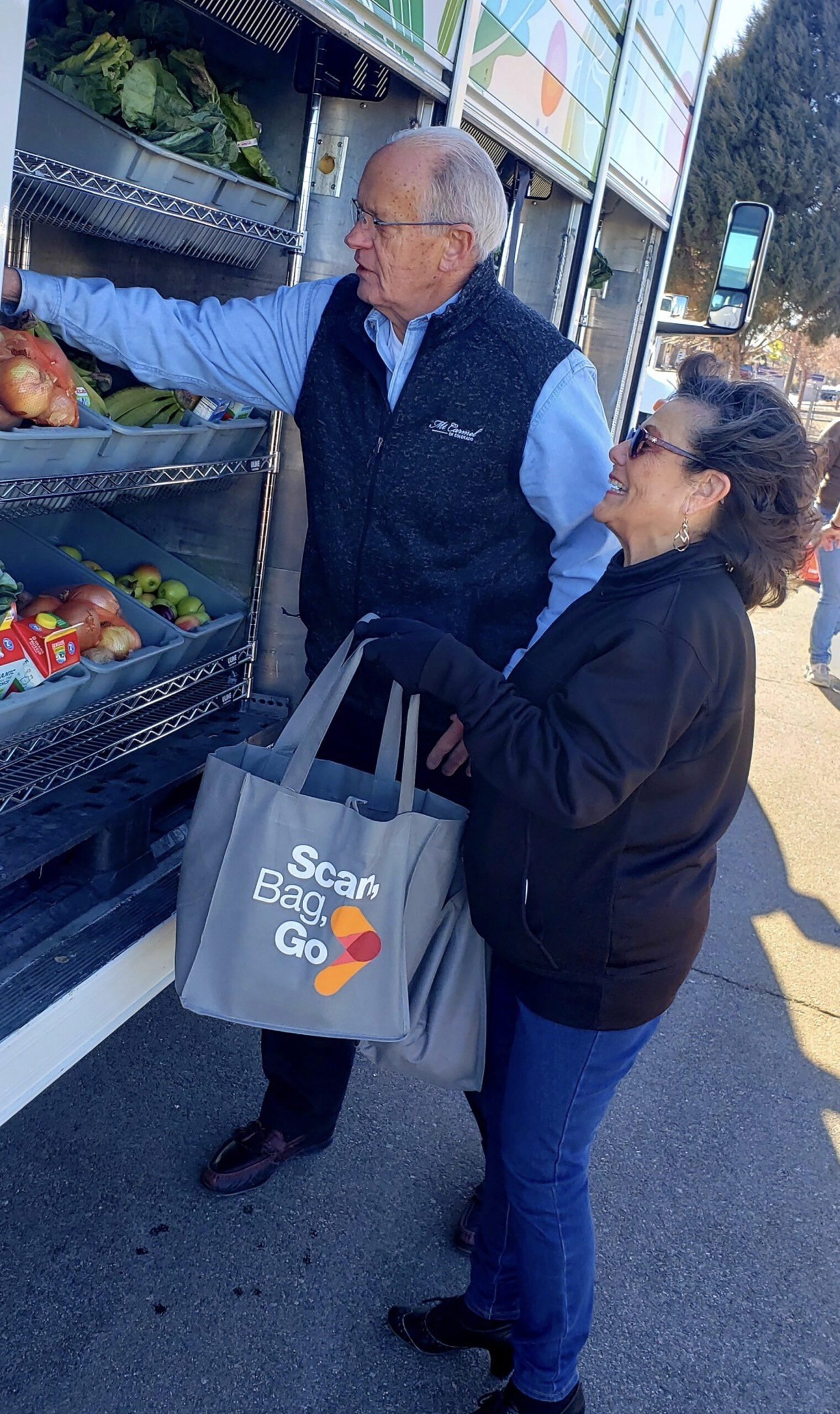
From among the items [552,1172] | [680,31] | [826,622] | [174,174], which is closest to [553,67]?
[174,174]

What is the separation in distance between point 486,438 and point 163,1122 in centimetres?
183

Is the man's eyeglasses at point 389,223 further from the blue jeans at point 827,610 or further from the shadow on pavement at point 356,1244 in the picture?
the blue jeans at point 827,610

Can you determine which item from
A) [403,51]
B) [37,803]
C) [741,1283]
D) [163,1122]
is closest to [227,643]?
[37,803]

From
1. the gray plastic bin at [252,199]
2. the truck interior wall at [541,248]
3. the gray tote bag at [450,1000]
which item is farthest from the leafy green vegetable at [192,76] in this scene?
the gray tote bag at [450,1000]

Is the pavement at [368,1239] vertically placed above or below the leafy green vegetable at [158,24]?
below

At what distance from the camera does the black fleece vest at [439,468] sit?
2.17 meters

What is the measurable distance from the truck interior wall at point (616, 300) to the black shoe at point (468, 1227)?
12.4ft

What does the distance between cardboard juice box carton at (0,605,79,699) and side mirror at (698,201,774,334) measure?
363 cm

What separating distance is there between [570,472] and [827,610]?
564 centimetres

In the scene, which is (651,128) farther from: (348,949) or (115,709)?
(348,949)

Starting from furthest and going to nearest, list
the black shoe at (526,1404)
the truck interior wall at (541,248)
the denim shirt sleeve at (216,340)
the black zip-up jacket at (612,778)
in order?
1. the truck interior wall at (541,248)
2. the denim shirt sleeve at (216,340)
3. the black shoe at (526,1404)
4. the black zip-up jacket at (612,778)

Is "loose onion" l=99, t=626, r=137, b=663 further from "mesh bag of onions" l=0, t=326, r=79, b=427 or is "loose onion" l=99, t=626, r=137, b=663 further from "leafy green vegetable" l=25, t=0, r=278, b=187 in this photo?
"leafy green vegetable" l=25, t=0, r=278, b=187

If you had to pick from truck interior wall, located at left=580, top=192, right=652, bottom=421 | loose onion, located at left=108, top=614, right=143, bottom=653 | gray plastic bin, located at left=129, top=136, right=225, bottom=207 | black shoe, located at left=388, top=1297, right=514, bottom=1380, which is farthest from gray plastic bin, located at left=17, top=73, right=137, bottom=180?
truck interior wall, located at left=580, top=192, right=652, bottom=421

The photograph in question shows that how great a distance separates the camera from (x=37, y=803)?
2.34m
